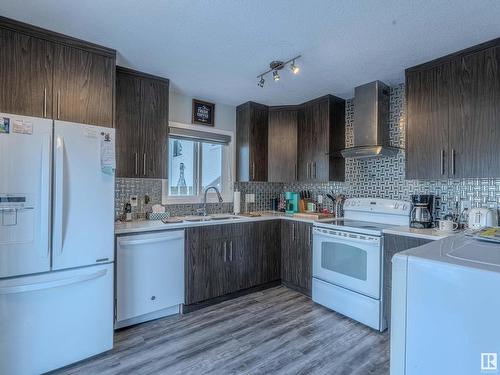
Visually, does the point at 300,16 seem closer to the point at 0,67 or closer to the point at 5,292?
the point at 0,67

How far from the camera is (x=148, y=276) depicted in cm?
248

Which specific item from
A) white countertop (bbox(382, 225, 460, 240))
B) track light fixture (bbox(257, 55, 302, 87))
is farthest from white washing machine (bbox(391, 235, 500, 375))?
track light fixture (bbox(257, 55, 302, 87))

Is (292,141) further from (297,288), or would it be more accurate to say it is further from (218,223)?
(297,288)

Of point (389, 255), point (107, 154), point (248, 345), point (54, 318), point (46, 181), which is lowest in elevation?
point (248, 345)

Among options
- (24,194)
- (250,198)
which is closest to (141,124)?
(24,194)

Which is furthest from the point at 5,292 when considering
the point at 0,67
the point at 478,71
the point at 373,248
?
the point at 478,71

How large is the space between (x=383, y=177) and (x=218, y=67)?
6.99 ft

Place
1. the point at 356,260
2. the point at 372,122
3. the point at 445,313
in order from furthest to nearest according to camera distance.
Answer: the point at 372,122, the point at 356,260, the point at 445,313

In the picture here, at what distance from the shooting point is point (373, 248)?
7.97ft

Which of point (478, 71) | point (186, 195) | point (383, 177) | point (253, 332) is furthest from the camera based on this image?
point (186, 195)

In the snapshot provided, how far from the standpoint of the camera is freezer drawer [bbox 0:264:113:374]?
1698 millimetres

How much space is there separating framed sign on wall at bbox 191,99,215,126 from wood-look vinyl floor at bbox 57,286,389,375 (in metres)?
2.17

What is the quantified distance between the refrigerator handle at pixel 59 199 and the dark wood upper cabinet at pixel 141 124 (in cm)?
72

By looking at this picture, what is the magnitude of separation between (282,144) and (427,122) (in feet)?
5.68
